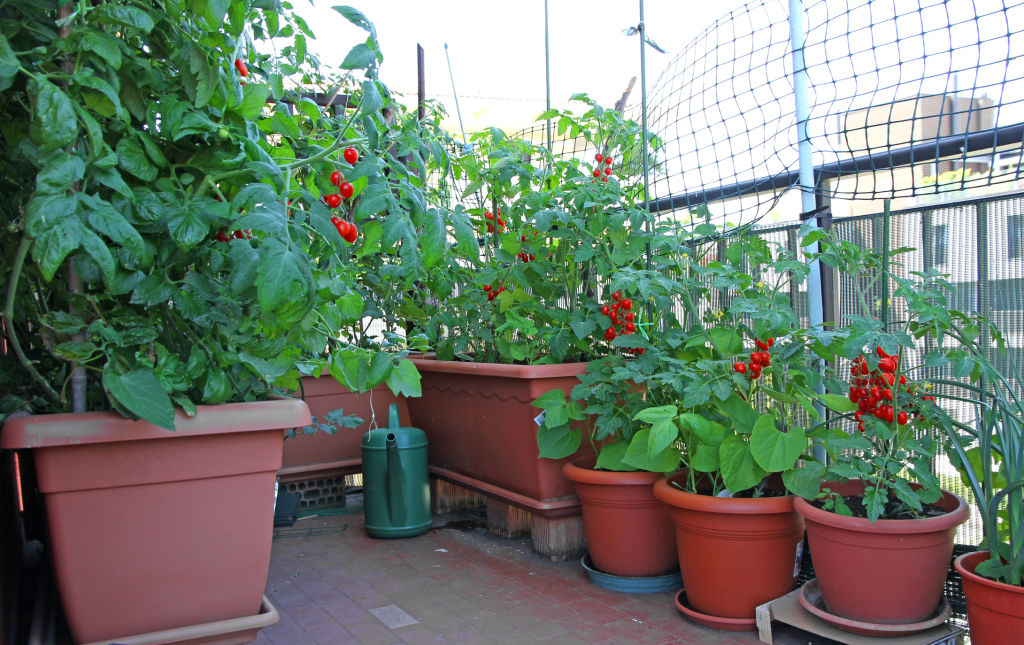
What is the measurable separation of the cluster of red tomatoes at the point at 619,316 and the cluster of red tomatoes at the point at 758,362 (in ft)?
1.70

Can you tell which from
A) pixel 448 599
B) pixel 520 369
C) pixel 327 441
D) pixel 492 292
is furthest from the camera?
pixel 327 441

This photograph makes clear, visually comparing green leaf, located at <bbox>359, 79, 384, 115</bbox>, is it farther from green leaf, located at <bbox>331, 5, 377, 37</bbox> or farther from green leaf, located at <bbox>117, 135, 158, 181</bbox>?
green leaf, located at <bbox>117, 135, 158, 181</bbox>

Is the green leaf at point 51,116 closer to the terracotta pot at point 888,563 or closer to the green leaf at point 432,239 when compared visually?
the green leaf at point 432,239

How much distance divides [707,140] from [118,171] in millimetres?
1911

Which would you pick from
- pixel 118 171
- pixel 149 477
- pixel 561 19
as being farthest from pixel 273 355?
pixel 561 19

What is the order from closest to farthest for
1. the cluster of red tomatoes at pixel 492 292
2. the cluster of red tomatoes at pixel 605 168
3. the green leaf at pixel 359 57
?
the green leaf at pixel 359 57, the cluster of red tomatoes at pixel 605 168, the cluster of red tomatoes at pixel 492 292

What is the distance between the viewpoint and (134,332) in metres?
1.35

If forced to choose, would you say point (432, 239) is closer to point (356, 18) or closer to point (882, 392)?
point (356, 18)

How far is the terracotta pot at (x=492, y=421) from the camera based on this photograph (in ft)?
8.70

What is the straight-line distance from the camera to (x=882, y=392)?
6.06ft

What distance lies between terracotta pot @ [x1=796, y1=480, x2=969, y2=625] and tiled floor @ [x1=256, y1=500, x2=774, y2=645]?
0.33 meters

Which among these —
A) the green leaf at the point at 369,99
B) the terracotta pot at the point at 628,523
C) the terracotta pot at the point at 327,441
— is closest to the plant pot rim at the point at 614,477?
the terracotta pot at the point at 628,523

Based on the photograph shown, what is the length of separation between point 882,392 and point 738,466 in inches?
16.0

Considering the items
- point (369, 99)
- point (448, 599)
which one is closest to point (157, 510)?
point (369, 99)
